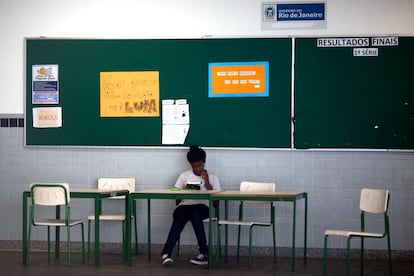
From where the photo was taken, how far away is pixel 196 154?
339 inches

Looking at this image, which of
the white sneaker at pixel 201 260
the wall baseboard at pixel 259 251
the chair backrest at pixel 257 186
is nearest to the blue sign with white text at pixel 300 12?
the chair backrest at pixel 257 186

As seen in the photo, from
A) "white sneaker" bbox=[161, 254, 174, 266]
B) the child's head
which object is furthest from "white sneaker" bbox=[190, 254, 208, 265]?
the child's head

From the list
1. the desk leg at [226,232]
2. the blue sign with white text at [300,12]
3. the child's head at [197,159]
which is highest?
the blue sign with white text at [300,12]

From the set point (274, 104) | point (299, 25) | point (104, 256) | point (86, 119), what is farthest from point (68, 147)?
point (299, 25)

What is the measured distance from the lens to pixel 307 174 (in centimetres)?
893

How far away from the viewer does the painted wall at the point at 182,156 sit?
28.9 ft

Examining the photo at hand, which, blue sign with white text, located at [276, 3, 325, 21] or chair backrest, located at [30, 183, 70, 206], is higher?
blue sign with white text, located at [276, 3, 325, 21]

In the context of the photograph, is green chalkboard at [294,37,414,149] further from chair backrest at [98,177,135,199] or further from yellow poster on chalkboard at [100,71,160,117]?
chair backrest at [98,177,135,199]

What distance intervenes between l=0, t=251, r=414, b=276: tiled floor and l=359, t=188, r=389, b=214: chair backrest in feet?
2.28

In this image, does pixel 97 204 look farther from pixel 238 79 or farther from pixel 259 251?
pixel 238 79

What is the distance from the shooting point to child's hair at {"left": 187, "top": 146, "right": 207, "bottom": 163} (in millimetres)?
8602

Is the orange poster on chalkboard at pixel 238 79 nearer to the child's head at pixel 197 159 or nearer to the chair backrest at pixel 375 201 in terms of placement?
the child's head at pixel 197 159

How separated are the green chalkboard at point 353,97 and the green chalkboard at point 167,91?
0.22m

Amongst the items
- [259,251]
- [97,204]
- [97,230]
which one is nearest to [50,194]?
[97,204]
